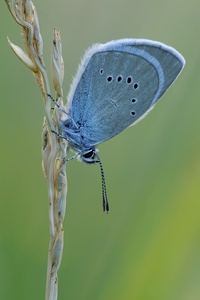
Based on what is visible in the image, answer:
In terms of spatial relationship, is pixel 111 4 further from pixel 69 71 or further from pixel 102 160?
pixel 102 160

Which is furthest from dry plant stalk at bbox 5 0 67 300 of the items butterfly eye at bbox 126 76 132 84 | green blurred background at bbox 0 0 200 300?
butterfly eye at bbox 126 76 132 84

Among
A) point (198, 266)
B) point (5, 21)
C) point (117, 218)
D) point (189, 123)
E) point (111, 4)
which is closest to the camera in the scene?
point (198, 266)

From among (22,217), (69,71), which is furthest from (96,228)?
(69,71)

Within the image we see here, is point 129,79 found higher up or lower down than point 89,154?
higher up

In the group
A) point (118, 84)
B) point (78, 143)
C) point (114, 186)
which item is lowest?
point (114, 186)

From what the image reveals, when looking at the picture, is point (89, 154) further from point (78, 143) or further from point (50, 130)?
point (50, 130)

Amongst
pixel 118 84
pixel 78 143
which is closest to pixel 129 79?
pixel 118 84
